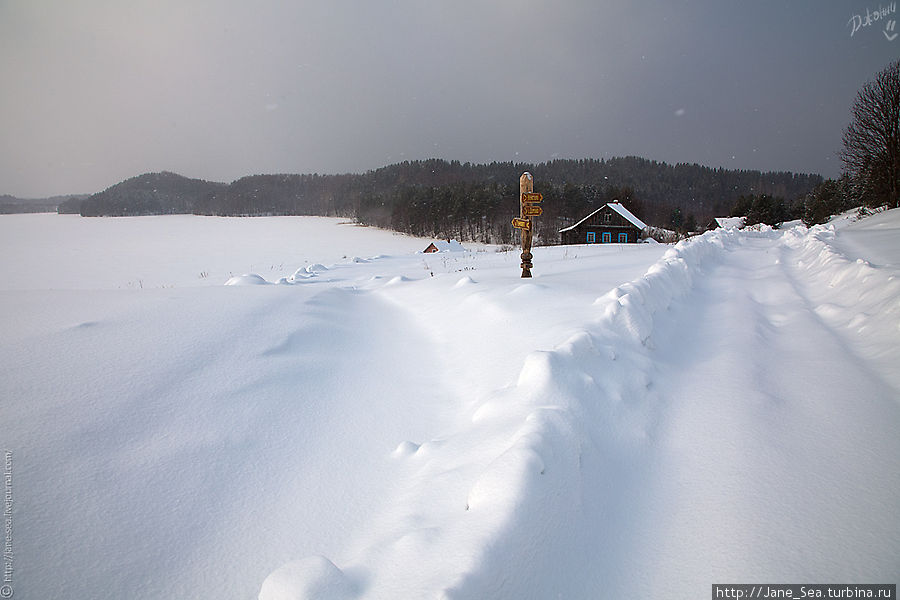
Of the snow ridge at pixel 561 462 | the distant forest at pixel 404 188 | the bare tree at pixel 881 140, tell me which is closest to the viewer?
the snow ridge at pixel 561 462

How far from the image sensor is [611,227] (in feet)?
127

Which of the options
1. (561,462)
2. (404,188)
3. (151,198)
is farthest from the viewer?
(151,198)

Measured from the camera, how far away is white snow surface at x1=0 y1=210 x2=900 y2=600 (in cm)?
166

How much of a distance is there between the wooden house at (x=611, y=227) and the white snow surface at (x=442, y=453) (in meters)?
35.8

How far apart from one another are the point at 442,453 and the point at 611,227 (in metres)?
40.6

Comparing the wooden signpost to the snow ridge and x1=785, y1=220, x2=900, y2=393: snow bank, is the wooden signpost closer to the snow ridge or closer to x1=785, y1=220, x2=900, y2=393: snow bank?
the snow ridge

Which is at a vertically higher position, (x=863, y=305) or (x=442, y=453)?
(x=863, y=305)

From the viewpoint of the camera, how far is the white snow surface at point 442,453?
5.46 feet

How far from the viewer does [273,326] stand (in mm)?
4348

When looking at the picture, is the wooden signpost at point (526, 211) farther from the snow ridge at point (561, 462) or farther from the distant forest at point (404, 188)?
the distant forest at point (404, 188)

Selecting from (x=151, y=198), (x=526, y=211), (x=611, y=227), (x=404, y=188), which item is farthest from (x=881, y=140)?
(x=151, y=198)

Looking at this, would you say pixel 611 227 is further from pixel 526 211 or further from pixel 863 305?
pixel 863 305

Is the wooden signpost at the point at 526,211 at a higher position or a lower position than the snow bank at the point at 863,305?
higher

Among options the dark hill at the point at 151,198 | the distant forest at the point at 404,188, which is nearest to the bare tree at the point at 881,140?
the distant forest at the point at 404,188
